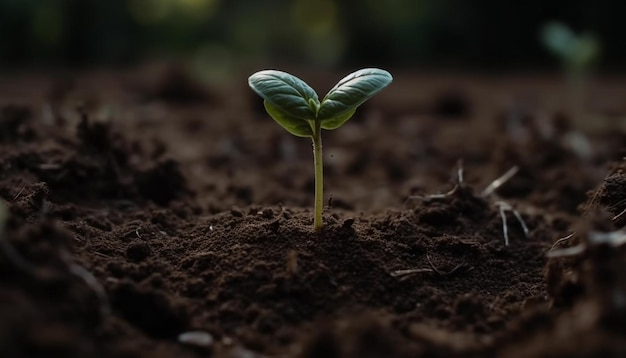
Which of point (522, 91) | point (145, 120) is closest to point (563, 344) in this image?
point (145, 120)

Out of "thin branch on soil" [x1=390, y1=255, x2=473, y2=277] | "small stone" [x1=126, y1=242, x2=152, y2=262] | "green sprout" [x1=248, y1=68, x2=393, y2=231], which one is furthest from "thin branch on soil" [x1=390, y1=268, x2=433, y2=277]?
"small stone" [x1=126, y1=242, x2=152, y2=262]

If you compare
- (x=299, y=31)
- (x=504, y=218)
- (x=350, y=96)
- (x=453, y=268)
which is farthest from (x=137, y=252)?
(x=299, y=31)

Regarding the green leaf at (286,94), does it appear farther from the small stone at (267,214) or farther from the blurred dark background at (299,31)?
the blurred dark background at (299,31)

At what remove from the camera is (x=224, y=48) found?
9758 millimetres

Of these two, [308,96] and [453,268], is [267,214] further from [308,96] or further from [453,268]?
[453,268]

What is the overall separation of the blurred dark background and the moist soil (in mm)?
4976

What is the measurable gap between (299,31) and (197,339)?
9.11 meters

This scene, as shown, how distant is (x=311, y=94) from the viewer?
66.8 inches

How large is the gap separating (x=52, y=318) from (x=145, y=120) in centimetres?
314

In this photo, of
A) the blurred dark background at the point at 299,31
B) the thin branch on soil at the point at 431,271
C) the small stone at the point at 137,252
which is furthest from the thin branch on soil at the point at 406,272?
the blurred dark background at the point at 299,31

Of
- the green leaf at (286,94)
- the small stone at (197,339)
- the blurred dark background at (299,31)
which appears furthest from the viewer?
the blurred dark background at (299,31)

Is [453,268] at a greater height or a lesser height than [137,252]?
greater

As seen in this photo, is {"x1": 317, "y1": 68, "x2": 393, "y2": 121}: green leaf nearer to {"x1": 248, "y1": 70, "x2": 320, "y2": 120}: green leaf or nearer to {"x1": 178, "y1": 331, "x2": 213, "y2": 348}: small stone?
{"x1": 248, "y1": 70, "x2": 320, "y2": 120}: green leaf

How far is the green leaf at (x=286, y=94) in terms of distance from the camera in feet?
5.37
